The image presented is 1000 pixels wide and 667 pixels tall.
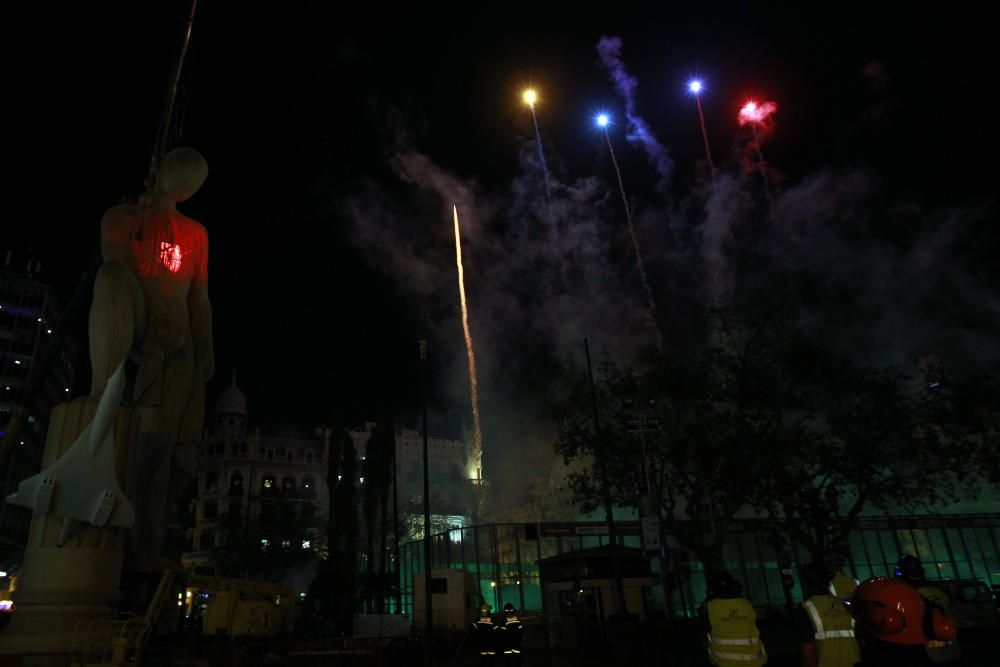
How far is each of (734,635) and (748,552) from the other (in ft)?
121

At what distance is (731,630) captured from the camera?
6.32m

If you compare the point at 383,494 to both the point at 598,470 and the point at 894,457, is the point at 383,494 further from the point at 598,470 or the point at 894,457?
the point at 894,457

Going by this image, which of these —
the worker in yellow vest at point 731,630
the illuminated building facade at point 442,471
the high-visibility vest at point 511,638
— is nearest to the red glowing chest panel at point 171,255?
the high-visibility vest at point 511,638

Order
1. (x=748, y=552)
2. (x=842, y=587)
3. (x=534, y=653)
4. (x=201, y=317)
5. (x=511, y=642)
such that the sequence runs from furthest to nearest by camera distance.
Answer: (x=748, y=552)
(x=201, y=317)
(x=534, y=653)
(x=511, y=642)
(x=842, y=587)

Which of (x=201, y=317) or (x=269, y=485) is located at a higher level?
(x=269, y=485)

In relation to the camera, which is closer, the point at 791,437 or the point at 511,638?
the point at 511,638

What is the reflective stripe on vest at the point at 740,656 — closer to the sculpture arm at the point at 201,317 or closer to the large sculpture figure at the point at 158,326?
the large sculpture figure at the point at 158,326

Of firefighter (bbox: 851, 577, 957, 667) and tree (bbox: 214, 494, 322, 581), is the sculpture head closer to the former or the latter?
firefighter (bbox: 851, 577, 957, 667)

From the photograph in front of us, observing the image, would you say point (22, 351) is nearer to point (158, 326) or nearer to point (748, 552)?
point (158, 326)

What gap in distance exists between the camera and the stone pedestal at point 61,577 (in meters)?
15.7

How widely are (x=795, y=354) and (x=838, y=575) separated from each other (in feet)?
84.7

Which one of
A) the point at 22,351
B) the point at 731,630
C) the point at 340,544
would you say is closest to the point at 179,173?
the point at 731,630

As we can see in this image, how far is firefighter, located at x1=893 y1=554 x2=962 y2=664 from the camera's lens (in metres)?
6.19

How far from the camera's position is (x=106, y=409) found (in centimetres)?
1773
